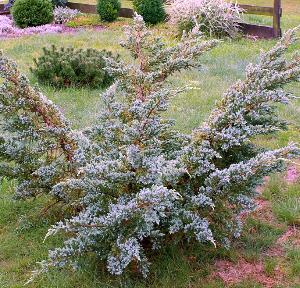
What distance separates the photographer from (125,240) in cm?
286

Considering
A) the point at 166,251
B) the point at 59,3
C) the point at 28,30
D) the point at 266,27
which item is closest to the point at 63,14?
the point at 59,3

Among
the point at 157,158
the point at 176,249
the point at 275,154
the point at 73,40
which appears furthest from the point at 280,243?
the point at 73,40

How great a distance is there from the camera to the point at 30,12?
44.6 feet

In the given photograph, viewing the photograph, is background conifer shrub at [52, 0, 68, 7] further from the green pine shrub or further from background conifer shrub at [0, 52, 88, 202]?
background conifer shrub at [0, 52, 88, 202]

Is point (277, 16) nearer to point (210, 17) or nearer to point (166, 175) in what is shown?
point (210, 17)

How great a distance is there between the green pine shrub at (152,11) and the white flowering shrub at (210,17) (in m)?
1.59

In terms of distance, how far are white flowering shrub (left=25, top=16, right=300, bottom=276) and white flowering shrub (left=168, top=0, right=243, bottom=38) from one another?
8.48 m

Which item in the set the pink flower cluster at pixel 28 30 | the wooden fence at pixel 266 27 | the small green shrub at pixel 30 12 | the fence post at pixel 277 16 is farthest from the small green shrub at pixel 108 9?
the fence post at pixel 277 16

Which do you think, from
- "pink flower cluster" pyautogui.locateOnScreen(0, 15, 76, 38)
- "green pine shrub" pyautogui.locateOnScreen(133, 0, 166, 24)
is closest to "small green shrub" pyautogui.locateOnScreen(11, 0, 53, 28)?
"pink flower cluster" pyautogui.locateOnScreen(0, 15, 76, 38)

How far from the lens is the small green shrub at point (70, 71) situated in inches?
296

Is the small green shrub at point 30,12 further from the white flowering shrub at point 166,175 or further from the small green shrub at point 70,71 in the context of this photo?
the white flowering shrub at point 166,175

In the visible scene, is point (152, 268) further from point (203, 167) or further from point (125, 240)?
point (203, 167)

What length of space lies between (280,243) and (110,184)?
1.45 m

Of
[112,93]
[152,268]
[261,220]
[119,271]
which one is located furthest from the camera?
[261,220]
